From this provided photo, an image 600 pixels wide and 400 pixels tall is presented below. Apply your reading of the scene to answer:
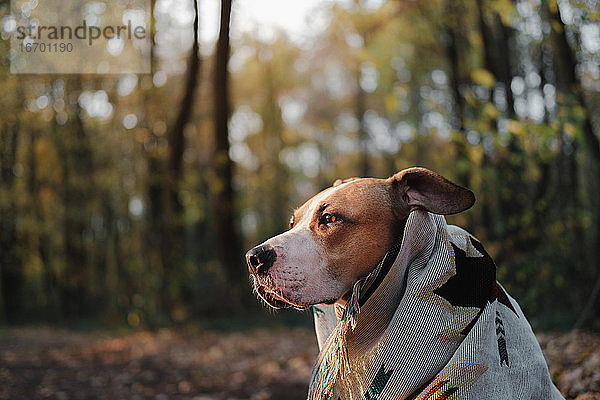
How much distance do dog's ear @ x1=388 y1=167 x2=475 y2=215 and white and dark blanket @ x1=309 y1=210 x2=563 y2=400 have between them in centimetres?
10

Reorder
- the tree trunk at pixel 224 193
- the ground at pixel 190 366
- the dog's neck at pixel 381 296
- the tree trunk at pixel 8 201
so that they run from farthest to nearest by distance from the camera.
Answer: the tree trunk at pixel 8 201 < the tree trunk at pixel 224 193 < the ground at pixel 190 366 < the dog's neck at pixel 381 296

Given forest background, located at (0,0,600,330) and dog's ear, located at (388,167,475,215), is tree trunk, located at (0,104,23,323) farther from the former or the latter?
dog's ear, located at (388,167,475,215)

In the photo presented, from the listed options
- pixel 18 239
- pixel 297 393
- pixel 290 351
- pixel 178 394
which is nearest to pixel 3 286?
pixel 18 239

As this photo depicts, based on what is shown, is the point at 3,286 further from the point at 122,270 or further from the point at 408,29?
the point at 408,29

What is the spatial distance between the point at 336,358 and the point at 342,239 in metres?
0.62

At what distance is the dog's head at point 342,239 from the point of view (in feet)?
9.53

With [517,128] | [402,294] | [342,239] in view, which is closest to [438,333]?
[402,294]

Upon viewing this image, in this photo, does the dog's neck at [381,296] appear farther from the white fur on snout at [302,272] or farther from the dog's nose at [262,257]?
the dog's nose at [262,257]

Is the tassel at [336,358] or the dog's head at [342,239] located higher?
the dog's head at [342,239]

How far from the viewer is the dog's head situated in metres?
2.90

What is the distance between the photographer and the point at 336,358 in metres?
2.97

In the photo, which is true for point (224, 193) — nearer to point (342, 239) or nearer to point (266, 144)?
point (342, 239)

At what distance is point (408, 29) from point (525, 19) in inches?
372

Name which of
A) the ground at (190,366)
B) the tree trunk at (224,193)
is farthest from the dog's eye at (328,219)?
the tree trunk at (224,193)
